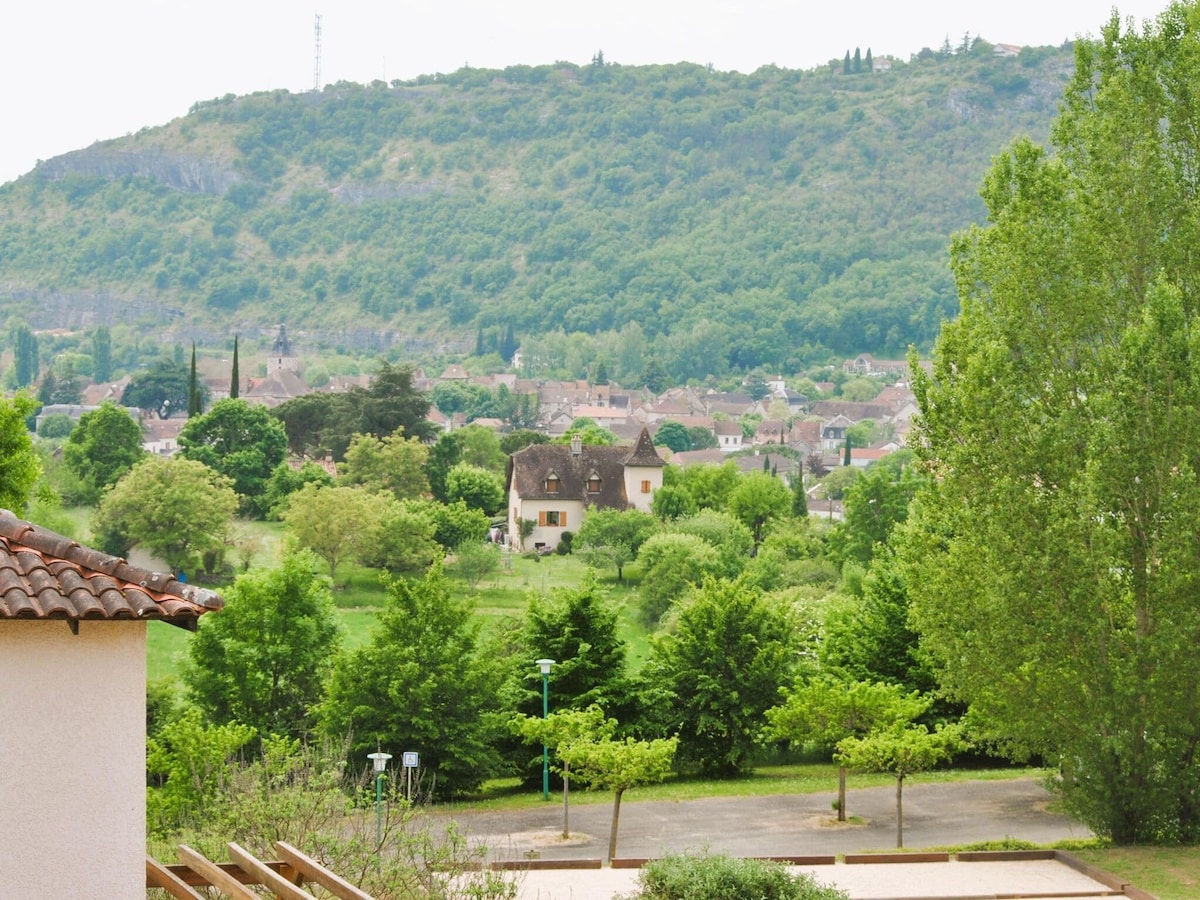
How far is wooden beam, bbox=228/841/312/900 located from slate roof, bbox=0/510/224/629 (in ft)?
4.99

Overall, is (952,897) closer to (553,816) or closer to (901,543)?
(901,543)

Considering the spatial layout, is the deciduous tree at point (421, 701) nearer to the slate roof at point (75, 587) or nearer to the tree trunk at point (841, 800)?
the tree trunk at point (841, 800)

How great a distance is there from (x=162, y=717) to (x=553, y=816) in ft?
36.0

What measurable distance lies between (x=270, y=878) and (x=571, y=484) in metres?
68.6

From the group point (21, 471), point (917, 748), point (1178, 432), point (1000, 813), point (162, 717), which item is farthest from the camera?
point (162, 717)

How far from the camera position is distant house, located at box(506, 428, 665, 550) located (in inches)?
2997

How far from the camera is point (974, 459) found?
20.5 m

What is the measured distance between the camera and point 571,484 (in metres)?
77.2

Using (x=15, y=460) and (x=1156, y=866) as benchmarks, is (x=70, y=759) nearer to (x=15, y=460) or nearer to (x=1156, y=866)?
(x=1156, y=866)

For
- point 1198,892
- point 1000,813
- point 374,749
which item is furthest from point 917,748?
point 374,749

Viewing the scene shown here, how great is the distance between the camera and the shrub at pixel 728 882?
15477 millimetres

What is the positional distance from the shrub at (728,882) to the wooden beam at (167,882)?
7.38 meters

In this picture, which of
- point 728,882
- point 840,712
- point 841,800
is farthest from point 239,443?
point 728,882

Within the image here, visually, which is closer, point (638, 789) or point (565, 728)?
point (565, 728)
